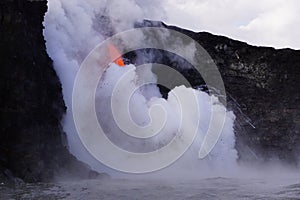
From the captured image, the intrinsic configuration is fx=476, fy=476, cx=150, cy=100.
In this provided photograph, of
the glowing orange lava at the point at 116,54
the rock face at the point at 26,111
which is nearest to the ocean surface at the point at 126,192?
the rock face at the point at 26,111

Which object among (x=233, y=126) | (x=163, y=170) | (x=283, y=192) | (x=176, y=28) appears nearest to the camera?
(x=283, y=192)

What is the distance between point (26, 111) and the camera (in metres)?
28.2

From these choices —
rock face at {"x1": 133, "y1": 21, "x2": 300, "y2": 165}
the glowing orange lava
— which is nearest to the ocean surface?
the glowing orange lava

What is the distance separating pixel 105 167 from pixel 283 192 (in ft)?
47.6

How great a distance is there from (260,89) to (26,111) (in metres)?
Result: 35.3

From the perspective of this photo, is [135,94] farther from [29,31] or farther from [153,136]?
[29,31]

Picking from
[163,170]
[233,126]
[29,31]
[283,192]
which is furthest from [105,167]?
[233,126]

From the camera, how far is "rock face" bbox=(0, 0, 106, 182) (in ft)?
88.3

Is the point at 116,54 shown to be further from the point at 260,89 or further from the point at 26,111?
the point at 26,111

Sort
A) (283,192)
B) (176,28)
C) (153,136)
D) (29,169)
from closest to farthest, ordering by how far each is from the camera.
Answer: (283,192) < (29,169) < (153,136) < (176,28)

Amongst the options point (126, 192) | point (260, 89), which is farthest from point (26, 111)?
point (260, 89)

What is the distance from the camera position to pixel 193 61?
190 feet

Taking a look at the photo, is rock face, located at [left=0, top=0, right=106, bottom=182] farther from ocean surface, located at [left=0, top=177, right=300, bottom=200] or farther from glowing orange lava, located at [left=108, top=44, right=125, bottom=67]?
glowing orange lava, located at [left=108, top=44, right=125, bottom=67]

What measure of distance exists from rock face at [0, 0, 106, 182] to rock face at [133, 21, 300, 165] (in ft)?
72.8
